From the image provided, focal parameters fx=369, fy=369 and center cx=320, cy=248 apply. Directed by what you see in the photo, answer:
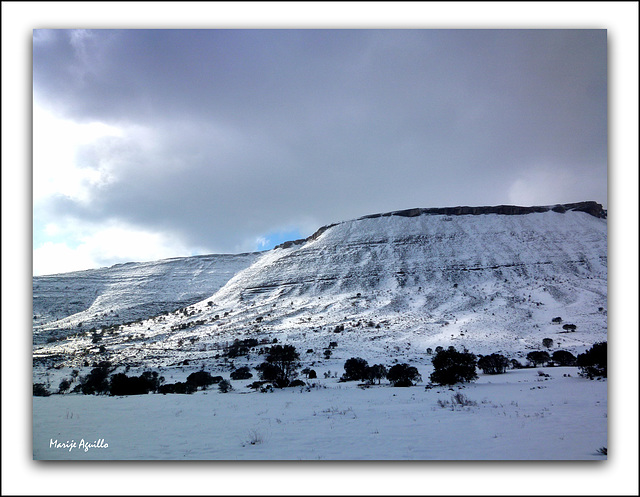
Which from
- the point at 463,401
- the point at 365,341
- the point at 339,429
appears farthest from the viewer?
the point at 365,341

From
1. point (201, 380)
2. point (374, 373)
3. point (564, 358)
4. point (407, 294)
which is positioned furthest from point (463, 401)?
point (407, 294)

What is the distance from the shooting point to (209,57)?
902 centimetres

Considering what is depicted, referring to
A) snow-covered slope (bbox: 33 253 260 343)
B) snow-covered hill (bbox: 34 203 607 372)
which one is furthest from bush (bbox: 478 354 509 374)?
snow-covered slope (bbox: 33 253 260 343)

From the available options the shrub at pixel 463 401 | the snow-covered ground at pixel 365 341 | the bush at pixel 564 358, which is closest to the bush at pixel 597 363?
the snow-covered ground at pixel 365 341

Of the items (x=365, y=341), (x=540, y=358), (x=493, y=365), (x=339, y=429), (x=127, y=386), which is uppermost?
(x=339, y=429)

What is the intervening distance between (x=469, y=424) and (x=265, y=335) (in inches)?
1043

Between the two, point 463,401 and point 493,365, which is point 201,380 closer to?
point 463,401

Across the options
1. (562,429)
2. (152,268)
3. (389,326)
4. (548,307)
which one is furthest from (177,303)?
(562,429)

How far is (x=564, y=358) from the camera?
62.2ft

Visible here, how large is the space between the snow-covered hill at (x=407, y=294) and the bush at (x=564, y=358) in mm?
1647

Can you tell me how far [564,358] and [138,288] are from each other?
176ft

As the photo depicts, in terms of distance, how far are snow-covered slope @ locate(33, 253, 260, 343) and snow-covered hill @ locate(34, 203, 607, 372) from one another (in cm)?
88

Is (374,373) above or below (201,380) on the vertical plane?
above

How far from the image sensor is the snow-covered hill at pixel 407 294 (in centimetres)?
2556
